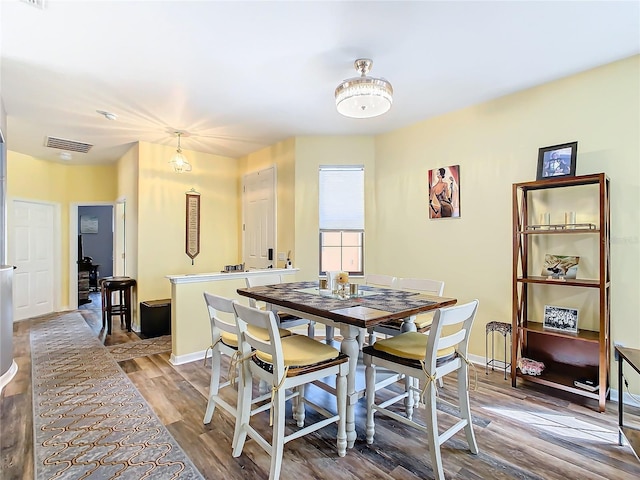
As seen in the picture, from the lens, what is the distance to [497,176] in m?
3.37

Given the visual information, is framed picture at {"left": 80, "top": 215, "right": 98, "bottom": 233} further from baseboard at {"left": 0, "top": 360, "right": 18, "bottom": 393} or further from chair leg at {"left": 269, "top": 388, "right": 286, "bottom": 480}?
chair leg at {"left": 269, "top": 388, "right": 286, "bottom": 480}

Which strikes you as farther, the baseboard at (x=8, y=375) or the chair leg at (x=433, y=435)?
the baseboard at (x=8, y=375)

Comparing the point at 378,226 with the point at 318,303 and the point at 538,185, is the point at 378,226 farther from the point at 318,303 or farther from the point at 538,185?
the point at 318,303

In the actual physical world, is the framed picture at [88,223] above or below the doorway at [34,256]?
above

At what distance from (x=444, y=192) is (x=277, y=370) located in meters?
2.83

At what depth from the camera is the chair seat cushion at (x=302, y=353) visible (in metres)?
1.87

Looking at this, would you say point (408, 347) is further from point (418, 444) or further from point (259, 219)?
point (259, 219)

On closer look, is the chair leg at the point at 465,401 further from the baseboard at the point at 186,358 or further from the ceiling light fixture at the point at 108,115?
the ceiling light fixture at the point at 108,115

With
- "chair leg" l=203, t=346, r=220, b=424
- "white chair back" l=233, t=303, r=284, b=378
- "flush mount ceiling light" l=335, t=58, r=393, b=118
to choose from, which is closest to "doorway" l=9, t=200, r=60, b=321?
"chair leg" l=203, t=346, r=220, b=424

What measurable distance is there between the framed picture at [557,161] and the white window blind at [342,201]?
212 cm

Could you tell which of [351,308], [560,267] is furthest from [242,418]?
[560,267]

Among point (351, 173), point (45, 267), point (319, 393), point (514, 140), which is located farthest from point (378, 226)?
point (45, 267)

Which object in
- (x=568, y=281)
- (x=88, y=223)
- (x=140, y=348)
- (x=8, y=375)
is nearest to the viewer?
(x=568, y=281)

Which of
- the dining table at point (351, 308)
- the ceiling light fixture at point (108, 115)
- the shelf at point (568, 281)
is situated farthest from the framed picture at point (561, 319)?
the ceiling light fixture at point (108, 115)
